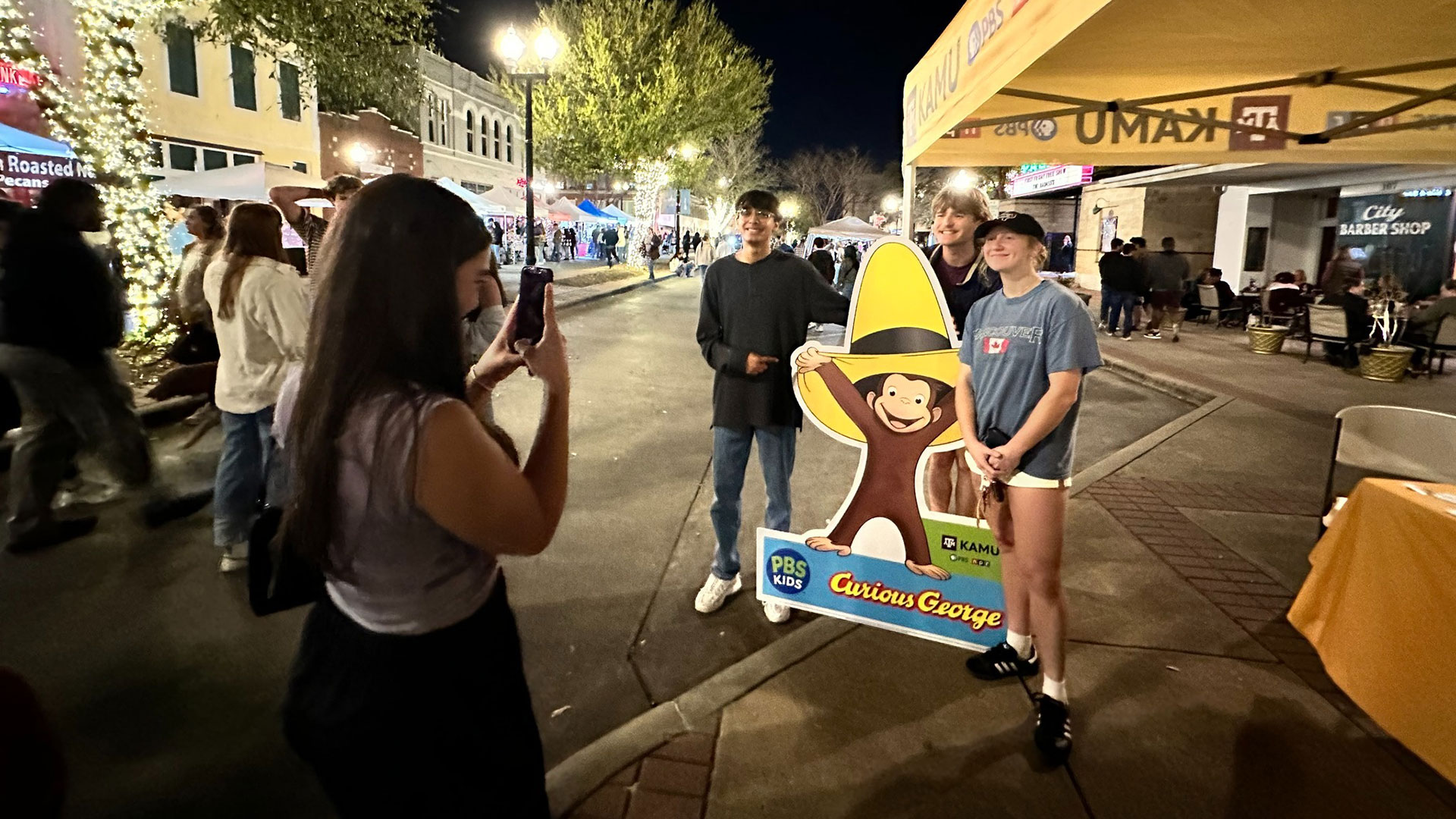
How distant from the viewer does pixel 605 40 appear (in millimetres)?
25422

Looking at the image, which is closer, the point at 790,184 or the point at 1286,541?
the point at 1286,541

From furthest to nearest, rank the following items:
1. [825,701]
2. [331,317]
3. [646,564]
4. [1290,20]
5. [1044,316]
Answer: [646,564] → [1290,20] → [825,701] → [1044,316] → [331,317]

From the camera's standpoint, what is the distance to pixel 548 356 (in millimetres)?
1627

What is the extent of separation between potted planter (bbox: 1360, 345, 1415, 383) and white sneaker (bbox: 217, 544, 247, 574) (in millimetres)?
12700

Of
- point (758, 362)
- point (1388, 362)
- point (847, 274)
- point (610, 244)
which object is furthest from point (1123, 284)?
point (610, 244)

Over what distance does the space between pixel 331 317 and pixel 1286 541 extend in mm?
5482

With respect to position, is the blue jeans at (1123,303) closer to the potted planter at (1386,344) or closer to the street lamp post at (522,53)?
the potted planter at (1386,344)

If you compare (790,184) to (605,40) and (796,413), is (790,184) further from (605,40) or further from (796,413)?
(796,413)

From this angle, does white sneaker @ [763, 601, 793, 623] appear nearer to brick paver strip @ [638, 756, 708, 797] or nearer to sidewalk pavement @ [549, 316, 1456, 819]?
sidewalk pavement @ [549, 316, 1456, 819]

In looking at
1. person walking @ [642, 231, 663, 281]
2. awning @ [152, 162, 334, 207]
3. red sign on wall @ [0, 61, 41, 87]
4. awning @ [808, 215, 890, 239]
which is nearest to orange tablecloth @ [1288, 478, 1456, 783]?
red sign on wall @ [0, 61, 41, 87]

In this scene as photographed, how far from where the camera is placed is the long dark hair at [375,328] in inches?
54.5

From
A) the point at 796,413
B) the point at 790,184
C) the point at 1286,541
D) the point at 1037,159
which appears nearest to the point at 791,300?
the point at 796,413

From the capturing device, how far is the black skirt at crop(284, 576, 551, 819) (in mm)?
1464

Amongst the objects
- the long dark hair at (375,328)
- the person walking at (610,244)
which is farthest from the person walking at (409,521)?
the person walking at (610,244)
